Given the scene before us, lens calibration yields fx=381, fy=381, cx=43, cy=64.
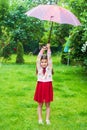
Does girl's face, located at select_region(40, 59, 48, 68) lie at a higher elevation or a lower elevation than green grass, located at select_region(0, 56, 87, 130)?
higher

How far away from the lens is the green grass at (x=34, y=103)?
22.7ft

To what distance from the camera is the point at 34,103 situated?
8.67m

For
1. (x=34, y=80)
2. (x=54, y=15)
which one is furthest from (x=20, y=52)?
(x=54, y=15)

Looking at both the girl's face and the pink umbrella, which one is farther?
the girl's face

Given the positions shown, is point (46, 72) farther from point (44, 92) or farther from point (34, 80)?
point (34, 80)

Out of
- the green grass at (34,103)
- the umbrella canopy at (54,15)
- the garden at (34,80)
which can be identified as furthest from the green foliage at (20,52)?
the umbrella canopy at (54,15)

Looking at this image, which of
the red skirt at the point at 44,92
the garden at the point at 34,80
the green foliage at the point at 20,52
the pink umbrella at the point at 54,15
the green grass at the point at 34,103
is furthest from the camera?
the green foliage at the point at 20,52

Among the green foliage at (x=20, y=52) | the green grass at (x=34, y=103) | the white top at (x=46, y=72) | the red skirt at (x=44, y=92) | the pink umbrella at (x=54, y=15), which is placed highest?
the pink umbrella at (x=54, y=15)

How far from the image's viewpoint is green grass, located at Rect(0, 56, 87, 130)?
692 cm

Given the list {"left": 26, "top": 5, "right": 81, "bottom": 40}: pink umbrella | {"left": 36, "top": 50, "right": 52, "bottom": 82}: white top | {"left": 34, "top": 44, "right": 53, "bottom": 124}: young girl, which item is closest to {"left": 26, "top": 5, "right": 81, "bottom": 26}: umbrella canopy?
{"left": 26, "top": 5, "right": 81, "bottom": 40}: pink umbrella

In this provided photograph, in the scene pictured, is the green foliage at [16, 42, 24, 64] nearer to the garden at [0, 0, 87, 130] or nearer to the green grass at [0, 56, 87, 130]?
the garden at [0, 0, 87, 130]

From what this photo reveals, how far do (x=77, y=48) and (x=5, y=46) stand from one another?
272 inches

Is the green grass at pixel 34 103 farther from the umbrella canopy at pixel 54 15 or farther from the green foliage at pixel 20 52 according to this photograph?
the green foliage at pixel 20 52

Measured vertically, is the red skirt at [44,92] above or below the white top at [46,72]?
below
